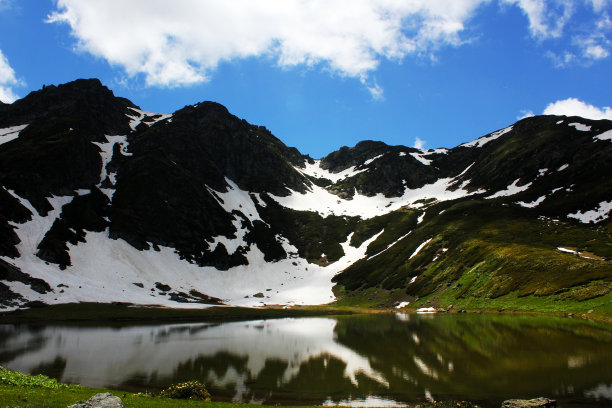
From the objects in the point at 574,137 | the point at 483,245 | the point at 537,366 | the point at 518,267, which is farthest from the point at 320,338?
the point at 574,137

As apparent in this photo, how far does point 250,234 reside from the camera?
177000 mm

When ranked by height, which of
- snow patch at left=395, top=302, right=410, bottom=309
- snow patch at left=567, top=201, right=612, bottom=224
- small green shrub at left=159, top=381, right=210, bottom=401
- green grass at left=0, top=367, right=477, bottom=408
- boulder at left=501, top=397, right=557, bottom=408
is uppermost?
snow patch at left=567, top=201, right=612, bottom=224

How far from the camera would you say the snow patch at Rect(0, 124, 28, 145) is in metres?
166

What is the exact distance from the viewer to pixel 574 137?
18062 cm

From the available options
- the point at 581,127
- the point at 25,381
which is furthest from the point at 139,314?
the point at 581,127

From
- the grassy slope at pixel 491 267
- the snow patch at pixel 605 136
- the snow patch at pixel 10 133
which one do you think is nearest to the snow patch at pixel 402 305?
the grassy slope at pixel 491 267

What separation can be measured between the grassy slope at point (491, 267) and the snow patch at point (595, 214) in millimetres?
5698

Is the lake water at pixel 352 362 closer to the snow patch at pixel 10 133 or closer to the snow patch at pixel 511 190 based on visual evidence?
the snow patch at pixel 511 190

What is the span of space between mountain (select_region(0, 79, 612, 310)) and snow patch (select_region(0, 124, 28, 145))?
2.55 m

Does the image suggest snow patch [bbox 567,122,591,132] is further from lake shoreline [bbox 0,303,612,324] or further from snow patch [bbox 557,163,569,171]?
lake shoreline [bbox 0,303,612,324]

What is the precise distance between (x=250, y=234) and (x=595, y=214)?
13135cm

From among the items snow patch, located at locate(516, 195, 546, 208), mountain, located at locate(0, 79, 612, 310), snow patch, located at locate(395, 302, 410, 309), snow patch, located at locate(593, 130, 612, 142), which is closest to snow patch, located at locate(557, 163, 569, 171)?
mountain, located at locate(0, 79, 612, 310)

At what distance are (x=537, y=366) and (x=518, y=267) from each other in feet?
A: 202

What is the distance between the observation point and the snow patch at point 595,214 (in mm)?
112169
